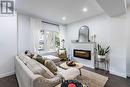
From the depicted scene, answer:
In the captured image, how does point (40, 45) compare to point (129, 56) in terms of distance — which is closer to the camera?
point (129, 56)

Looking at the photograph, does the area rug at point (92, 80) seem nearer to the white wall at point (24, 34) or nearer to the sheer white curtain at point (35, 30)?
the sheer white curtain at point (35, 30)

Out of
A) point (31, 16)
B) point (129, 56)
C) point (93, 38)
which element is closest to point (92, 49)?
point (93, 38)

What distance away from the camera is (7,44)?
3.58 meters

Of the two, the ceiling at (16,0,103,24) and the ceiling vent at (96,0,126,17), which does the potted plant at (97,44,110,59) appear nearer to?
the ceiling vent at (96,0,126,17)

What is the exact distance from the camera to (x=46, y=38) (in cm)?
554

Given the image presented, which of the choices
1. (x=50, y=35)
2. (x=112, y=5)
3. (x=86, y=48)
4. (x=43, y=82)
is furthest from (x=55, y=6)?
(x=43, y=82)

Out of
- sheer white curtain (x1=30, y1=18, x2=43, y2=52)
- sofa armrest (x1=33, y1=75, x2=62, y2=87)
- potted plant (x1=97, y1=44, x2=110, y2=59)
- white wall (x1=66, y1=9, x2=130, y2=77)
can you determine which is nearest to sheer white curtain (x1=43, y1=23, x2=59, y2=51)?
sheer white curtain (x1=30, y1=18, x2=43, y2=52)

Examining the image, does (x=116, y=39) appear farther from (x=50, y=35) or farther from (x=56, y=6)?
(x=50, y=35)

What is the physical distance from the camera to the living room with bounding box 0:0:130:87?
9.62ft

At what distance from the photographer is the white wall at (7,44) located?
3465 millimetres

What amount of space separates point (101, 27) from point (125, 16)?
1205 millimetres

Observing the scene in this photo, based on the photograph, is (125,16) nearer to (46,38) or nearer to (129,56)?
(129,56)

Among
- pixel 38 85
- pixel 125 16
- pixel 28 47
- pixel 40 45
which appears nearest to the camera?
pixel 38 85

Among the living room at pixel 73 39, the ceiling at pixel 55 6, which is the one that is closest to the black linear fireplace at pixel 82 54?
the living room at pixel 73 39
